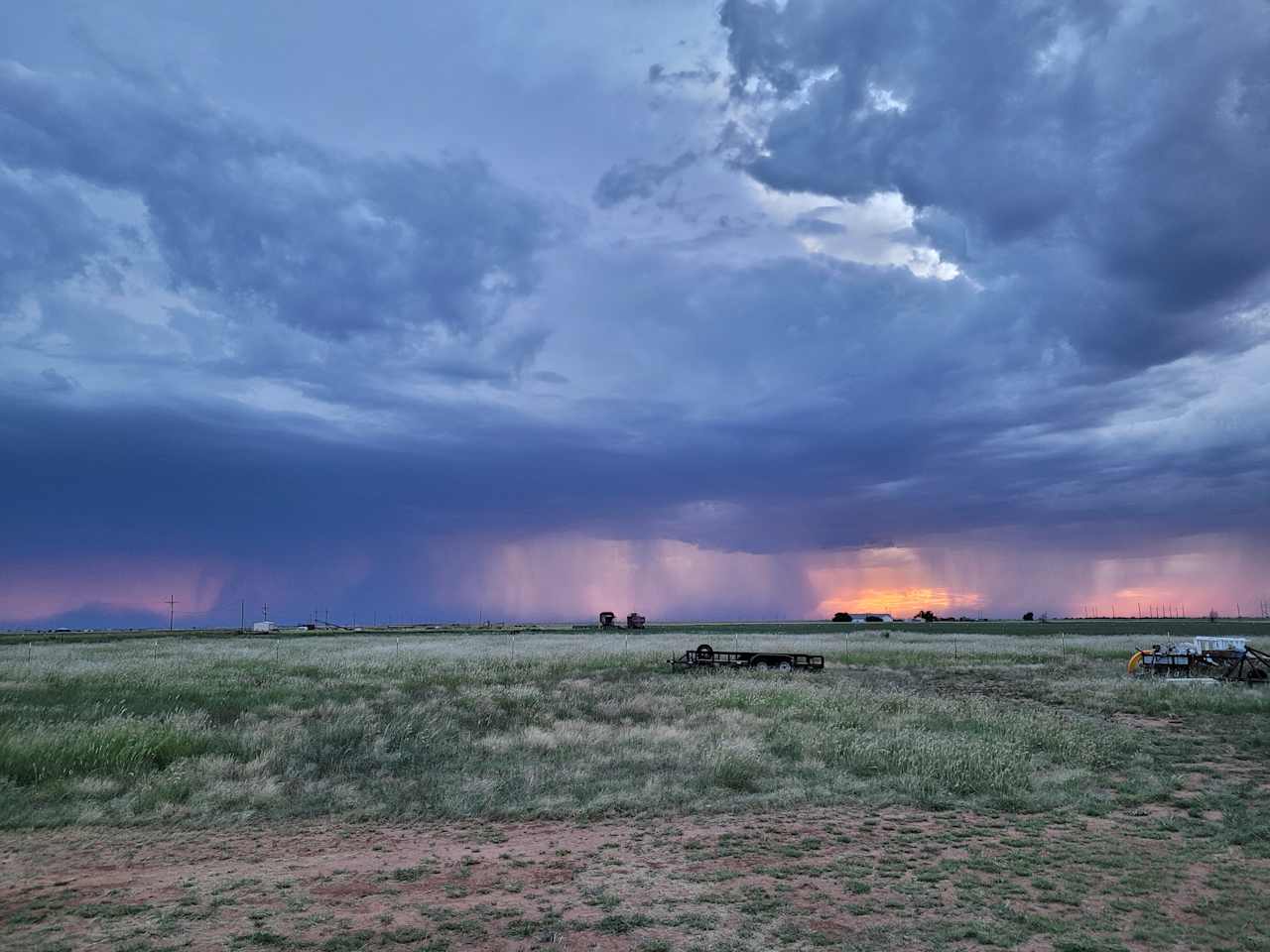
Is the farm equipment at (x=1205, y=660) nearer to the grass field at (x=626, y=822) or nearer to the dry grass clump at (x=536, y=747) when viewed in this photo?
the dry grass clump at (x=536, y=747)

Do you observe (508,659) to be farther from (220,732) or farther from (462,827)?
(462,827)

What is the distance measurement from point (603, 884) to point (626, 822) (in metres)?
3.29

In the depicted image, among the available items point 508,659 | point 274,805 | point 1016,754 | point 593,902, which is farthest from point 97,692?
point 1016,754

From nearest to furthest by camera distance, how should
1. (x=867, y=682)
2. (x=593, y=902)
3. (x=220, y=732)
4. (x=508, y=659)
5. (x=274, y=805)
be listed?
(x=593, y=902), (x=274, y=805), (x=220, y=732), (x=867, y=682), (x=508, y=659)

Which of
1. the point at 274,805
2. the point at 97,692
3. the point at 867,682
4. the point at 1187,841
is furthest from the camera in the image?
the point at 867,682

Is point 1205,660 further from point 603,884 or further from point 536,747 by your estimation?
point 603,884

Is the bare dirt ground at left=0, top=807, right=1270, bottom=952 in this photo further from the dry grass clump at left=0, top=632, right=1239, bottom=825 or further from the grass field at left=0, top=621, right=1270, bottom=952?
the dry grass clump at left=0, top=632, right=1239, bottom=825

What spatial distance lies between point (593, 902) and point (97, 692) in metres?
25.3

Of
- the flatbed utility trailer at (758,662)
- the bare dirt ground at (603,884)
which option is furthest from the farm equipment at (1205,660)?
the bare dirt ground at (603,884)

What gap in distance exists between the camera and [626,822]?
1323 cm

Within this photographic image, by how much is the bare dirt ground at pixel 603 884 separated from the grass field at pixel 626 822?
50 mm

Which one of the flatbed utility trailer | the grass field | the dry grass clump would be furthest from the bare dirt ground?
the flatbed utility trailer

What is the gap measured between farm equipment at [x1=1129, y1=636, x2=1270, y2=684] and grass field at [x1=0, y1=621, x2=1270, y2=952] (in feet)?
34.1

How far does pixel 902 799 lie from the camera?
14.6m
